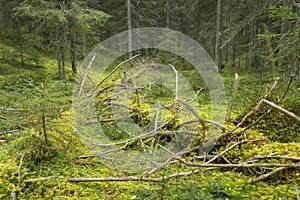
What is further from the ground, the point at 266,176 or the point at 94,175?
the point at 266,176

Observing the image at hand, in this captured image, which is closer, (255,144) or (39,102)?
(39,102)

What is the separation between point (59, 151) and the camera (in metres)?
3.17

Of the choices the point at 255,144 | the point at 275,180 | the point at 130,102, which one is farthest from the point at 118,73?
the point at 275,180

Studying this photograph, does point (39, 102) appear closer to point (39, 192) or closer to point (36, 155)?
point (36, 155)

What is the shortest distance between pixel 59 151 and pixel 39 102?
0.71 metres

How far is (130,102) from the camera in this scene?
534 cm

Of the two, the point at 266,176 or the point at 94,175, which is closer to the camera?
the point at 266,176

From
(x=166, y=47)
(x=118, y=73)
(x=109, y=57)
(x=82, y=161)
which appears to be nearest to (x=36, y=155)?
(x=82, y=161)

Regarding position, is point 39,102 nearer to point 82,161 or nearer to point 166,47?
point 82,161

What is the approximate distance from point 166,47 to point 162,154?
1757 cm

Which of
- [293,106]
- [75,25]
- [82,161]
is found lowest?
[82,161]

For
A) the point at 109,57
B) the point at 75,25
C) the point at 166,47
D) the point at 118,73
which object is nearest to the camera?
the point at 118,73

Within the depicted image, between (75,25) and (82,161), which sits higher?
(75,25)

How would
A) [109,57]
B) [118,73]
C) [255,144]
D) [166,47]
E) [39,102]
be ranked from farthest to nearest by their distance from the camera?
[109,57], [166,47], [118,73], [255,144], [39,102]
